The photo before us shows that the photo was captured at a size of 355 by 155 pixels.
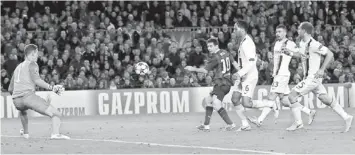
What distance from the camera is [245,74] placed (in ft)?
54.5

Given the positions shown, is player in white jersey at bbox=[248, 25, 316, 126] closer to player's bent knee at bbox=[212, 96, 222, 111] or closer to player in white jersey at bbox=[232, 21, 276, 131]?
player in white jersey at bbox=[232, 21, 276, 131]

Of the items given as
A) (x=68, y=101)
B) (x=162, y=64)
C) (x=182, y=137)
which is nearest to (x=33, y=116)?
(x=68, y=101)

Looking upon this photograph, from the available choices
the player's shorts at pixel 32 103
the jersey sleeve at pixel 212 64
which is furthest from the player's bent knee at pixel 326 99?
the player's shorts at pixel 32 103

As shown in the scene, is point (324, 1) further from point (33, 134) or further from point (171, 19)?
point (33, 134)

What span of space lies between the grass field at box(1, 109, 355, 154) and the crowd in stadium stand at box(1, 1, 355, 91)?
6.32 metres

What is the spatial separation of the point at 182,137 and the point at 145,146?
178cm

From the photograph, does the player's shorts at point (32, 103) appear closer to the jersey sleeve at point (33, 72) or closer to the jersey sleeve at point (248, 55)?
the jersey sleeve at point (33, 72)

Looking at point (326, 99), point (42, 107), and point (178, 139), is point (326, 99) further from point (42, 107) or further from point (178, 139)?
point (42, 107)

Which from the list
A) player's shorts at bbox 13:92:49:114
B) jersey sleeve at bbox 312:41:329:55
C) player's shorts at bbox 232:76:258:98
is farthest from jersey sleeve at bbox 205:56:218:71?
player's shorts at bbox 13:92:49:114

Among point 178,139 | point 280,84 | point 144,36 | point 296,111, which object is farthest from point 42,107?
point 144,36

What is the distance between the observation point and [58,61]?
26.7m

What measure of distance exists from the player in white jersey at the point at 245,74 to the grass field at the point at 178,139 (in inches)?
20.9

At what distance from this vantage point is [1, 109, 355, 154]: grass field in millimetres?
13188

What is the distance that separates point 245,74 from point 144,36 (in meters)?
12.6
